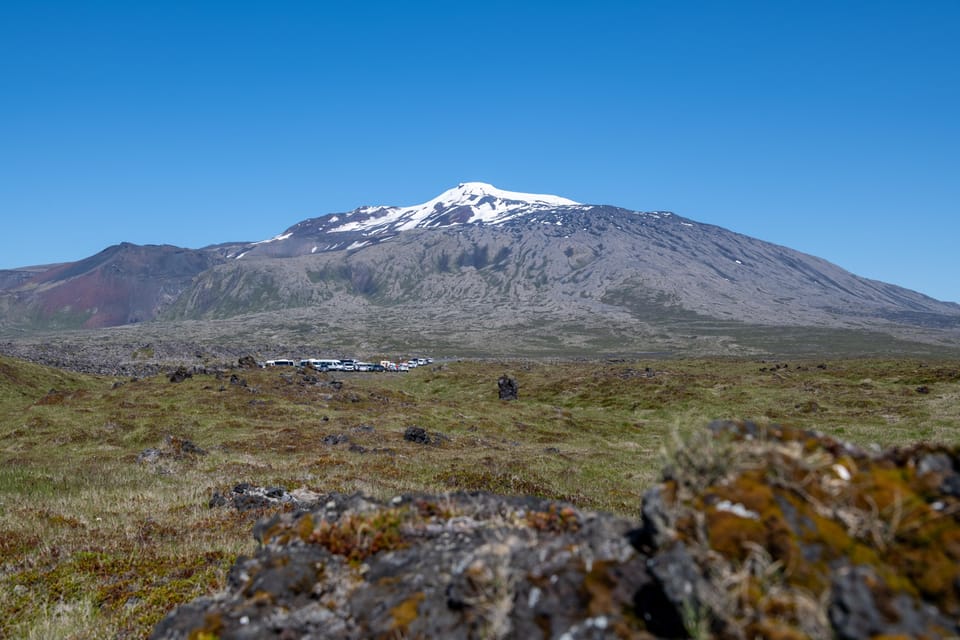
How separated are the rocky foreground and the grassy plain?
967mm

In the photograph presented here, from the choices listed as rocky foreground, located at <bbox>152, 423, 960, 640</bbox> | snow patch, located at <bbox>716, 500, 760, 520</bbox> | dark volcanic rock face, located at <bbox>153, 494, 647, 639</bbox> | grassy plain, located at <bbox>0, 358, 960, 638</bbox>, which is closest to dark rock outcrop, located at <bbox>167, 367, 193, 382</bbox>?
grassy plain, located at <bbox>0, 358, 960, 638</bbox>

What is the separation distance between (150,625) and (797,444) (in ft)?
35.0

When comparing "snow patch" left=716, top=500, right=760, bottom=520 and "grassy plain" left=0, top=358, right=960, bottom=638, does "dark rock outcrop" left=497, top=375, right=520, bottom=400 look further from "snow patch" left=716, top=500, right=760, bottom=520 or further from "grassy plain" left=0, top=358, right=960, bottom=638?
"snow patch" left=716, top=500, right=760, bottom=520

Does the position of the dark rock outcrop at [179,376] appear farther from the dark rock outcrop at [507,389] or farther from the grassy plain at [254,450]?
the dark rock outcrop at [507,389]

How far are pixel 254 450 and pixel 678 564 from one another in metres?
35.4

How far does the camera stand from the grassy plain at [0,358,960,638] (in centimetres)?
1216

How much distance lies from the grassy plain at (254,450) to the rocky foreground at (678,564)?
97 cm

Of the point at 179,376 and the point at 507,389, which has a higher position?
the point at 179,376

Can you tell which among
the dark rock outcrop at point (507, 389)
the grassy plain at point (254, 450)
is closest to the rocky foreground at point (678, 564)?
the grassy plain at point (254, 450)

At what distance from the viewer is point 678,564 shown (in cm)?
514

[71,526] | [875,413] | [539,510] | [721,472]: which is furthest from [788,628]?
[875,413]

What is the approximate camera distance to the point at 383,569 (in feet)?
23.9

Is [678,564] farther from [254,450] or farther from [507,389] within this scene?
[507,389]

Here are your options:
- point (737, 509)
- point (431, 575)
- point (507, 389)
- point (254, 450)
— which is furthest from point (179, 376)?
point (737, 509)
